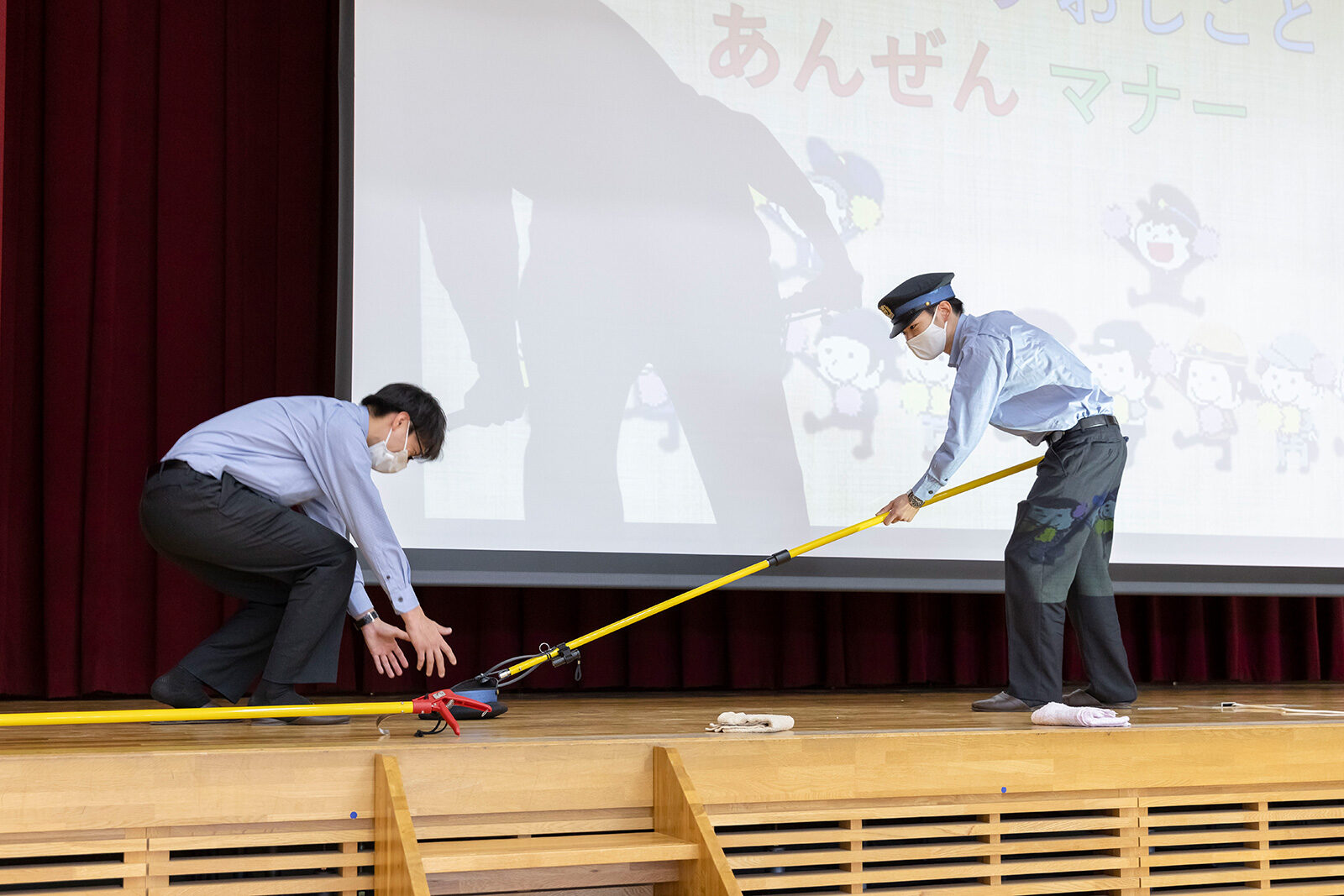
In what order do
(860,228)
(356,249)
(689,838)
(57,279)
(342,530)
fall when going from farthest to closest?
1. (860,228)
2. (57,279)
3. (356,249)
4. (342,530)
5. (689,838)

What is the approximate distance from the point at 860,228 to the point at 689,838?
2.12 meters

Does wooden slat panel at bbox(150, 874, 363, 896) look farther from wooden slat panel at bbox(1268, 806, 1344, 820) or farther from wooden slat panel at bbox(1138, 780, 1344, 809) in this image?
wooden slat panel at bbox(1268, 806, 1344, 820)

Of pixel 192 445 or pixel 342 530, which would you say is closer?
pixel 192 445

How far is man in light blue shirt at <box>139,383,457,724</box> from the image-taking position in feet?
7.66

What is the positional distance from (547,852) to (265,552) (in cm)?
97

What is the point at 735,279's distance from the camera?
3.35 metres

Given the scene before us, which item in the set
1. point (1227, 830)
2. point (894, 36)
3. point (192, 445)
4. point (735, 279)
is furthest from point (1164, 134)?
point (192, 445)

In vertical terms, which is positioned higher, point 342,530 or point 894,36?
point 894,36

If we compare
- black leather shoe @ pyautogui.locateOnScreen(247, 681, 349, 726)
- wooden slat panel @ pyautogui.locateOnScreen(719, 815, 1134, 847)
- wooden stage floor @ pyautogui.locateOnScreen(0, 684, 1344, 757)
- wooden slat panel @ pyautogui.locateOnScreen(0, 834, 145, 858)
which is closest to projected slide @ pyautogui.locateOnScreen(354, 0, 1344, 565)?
wooden stage floor @ pyautogui.locateOnScreen(0, 684, 1344, 757)

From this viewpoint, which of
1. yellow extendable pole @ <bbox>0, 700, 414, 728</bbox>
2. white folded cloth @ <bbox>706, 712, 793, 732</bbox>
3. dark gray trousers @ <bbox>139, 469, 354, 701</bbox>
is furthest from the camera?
dark gray trousers @ <bbox>139, 469, 354, 701</bbox>

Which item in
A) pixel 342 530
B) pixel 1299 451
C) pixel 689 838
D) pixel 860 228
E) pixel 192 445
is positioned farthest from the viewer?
pixel 1299 451

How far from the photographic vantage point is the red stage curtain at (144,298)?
10.6 feet

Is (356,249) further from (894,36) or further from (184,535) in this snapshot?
(894,36)

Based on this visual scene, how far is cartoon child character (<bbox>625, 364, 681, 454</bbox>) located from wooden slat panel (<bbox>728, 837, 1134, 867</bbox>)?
52.1 inches
